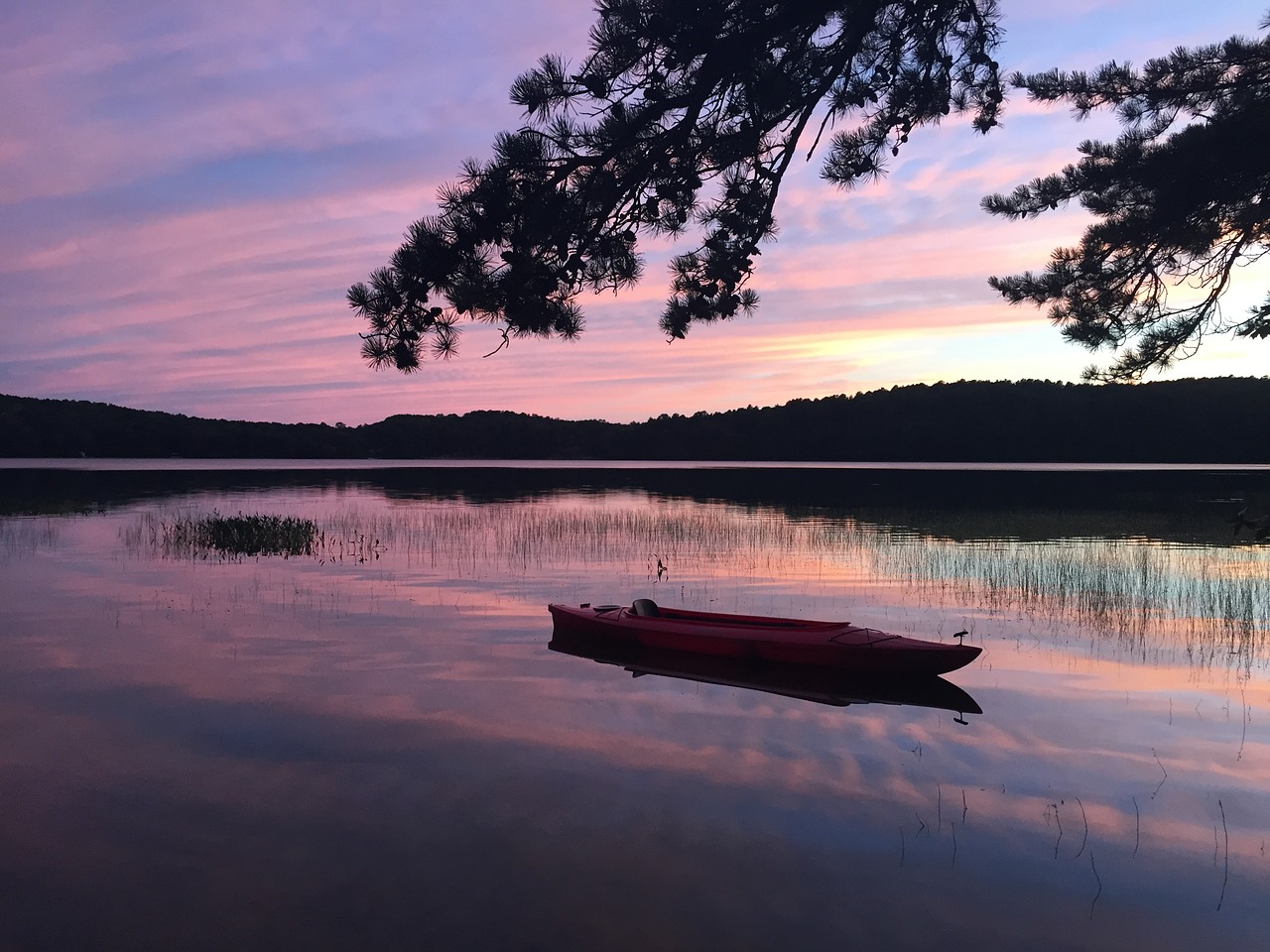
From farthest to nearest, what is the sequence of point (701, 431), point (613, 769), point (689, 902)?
point (701, 431) < point (613, 769) < point (689, 902)

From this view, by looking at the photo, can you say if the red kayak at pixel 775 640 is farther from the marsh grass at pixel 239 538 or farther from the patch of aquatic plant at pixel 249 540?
the marsh grass at pixel 239 538

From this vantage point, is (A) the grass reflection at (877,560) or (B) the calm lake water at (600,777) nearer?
(B) the calm lake water at (600,777)

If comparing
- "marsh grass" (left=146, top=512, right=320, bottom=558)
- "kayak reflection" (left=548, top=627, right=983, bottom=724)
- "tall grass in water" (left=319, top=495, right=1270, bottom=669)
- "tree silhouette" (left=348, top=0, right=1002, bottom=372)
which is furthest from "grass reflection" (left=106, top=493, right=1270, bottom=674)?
"tree silhouette" (left=348, top=0, right=1002, bottom=372)

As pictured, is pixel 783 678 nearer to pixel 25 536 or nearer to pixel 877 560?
pixel 877 560

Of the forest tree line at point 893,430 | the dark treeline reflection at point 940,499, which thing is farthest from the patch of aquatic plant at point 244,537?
the forest tree line at point 893,430

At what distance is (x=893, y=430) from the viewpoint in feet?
392

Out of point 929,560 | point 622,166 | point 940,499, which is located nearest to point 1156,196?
point 622,166

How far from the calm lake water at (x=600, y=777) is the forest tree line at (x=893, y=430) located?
10026 centimetres

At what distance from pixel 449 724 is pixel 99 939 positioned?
4351 millimetres

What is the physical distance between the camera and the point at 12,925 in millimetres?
5676

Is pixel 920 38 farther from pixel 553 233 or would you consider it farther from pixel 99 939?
pixel 99 939

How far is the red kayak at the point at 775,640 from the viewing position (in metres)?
11.4

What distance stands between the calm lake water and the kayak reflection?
266mm

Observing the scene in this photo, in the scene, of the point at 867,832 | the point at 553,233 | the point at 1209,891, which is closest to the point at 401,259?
the point at 553,233
